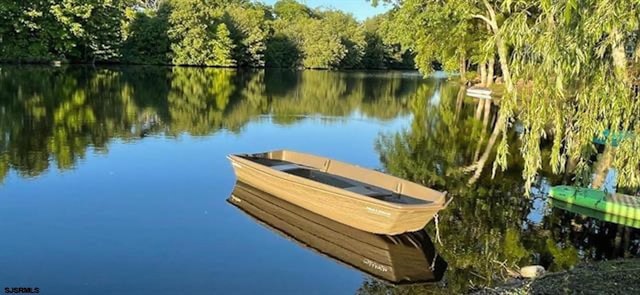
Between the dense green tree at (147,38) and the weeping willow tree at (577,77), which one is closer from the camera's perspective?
the weeping willow tree at (577,77)

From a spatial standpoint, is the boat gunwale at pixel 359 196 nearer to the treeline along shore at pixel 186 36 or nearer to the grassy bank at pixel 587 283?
the grassy bank at pixel 587 283

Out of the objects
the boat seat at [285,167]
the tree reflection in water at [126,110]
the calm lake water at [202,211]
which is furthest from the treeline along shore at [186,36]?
the boat seat at [285,167]

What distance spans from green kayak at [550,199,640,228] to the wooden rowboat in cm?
354

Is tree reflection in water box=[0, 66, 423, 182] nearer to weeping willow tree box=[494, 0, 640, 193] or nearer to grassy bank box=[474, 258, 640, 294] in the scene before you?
weeping willow tree box=[494, 0, 640, 193]

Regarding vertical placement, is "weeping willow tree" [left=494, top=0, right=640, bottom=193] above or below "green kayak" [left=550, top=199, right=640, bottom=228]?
above

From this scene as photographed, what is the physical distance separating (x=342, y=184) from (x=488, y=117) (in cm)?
1950

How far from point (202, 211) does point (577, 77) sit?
7420mm

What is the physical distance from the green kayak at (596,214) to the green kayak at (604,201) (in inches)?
→ 2.4

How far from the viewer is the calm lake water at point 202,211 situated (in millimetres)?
8562

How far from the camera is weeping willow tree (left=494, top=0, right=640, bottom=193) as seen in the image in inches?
274

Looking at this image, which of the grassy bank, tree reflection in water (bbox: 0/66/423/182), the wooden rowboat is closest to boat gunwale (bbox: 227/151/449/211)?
the wooden rowboat

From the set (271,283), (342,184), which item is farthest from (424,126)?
(271,283)

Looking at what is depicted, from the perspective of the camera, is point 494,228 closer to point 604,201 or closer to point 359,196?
point 604,201

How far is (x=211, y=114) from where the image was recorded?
27500 millimetres
